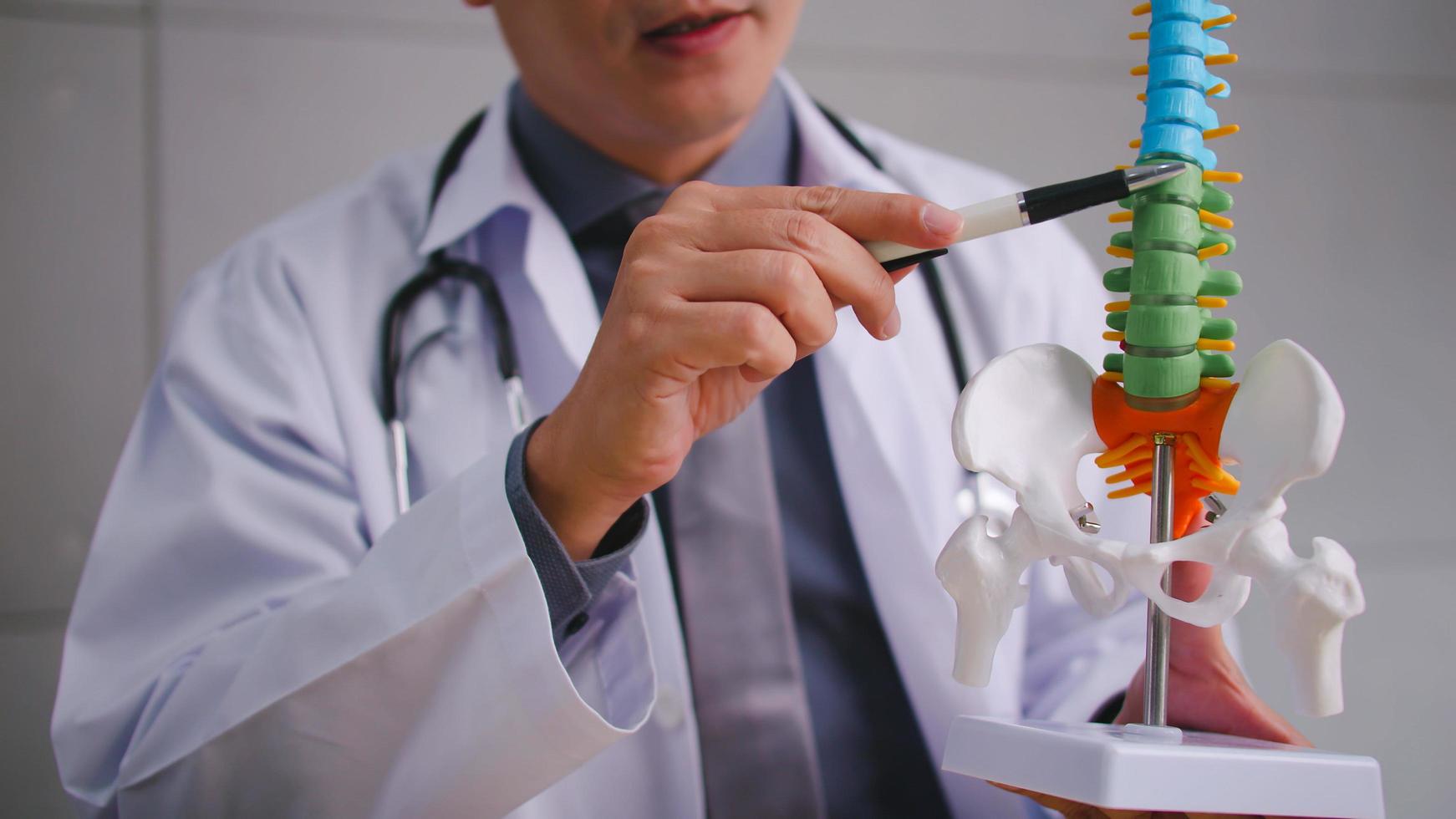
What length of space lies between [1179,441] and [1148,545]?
0.19ft

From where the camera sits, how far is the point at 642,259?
566 millimetres

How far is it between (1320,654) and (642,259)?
0.37m

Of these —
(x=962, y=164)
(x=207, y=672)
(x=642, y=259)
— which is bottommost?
(x=207, y=672)

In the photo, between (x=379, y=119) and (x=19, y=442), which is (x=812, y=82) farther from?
(x=19, y=442)

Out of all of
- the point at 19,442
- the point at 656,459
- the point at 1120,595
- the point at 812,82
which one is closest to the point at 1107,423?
the point at 1120,595

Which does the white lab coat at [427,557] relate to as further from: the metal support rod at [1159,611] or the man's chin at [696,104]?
the metal support rod at [1159,611]

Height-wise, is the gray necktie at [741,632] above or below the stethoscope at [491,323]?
below

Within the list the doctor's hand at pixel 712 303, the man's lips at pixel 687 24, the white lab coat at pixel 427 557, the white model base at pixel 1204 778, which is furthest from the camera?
the man's lips at pixel 687 24

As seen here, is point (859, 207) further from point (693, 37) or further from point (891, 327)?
point (693, 37)

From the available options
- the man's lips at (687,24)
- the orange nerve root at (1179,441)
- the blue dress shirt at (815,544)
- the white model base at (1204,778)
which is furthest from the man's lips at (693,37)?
the white model base at (1204,778)

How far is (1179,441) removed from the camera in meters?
0.51

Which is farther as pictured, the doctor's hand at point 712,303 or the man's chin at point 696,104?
the man's chin at point 696,104

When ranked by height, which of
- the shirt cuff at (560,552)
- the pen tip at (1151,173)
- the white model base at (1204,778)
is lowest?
the white model base at (1204,778)

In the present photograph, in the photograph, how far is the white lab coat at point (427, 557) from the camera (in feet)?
2.09
